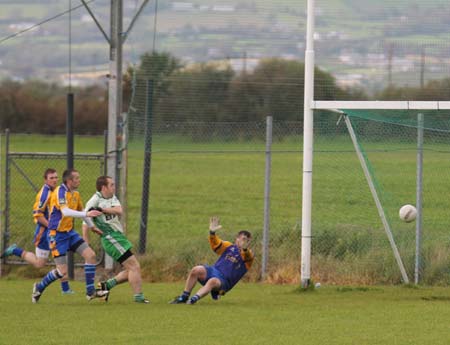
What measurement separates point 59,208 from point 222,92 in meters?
23.2

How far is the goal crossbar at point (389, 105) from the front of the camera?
520 inches

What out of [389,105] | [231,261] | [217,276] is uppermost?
[389,105]

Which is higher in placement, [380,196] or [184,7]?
[184,7]

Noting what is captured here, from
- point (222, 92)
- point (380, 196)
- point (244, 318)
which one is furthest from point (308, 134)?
point (222, 92)

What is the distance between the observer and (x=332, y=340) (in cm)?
976

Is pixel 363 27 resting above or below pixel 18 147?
above

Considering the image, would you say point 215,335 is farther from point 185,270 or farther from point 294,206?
point 294,206

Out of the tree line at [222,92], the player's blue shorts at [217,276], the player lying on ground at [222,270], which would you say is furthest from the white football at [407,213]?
the tree line at [222,92]

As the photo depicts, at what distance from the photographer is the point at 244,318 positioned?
1152 centimetres

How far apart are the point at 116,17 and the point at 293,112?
1541 cm

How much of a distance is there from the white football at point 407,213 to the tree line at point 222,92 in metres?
5.81

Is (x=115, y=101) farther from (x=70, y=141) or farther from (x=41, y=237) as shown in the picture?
(x=41, y=237)

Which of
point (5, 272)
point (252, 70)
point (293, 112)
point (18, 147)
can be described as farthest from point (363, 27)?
point (18, 147)

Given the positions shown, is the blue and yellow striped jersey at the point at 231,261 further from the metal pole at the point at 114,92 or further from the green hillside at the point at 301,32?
the green hillside at the point at 301,32
